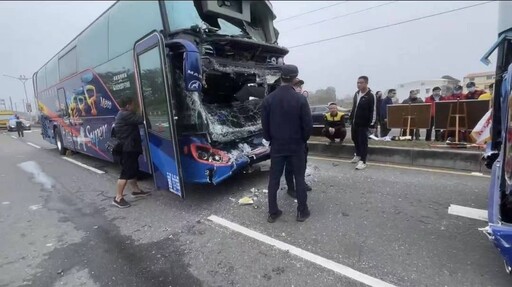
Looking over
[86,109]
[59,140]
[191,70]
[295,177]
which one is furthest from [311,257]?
[59,140]

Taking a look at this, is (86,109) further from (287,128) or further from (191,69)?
(287,128)

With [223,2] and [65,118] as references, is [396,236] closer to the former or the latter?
[223,2]

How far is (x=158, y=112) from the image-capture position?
4.44 m

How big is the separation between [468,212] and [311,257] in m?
2.28

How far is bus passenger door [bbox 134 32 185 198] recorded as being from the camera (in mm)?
4105

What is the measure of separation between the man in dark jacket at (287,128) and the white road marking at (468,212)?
6.19ft

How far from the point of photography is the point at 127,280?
2906 millimetres

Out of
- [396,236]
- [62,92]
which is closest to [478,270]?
[396,236]

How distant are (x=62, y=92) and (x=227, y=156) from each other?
283 inches

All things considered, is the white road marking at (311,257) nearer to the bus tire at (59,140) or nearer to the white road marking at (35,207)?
the white road marking at (35,207)

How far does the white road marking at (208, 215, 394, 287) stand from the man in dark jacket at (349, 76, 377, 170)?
11.0ft

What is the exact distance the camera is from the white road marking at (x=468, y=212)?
3.65 meters

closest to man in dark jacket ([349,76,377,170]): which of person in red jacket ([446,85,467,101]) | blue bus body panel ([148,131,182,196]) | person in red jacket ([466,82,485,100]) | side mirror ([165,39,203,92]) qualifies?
side mirror ([165,39,203,92])

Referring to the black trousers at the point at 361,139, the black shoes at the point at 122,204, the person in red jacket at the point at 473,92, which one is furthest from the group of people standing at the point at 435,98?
the black shoes at the point at 122,204
